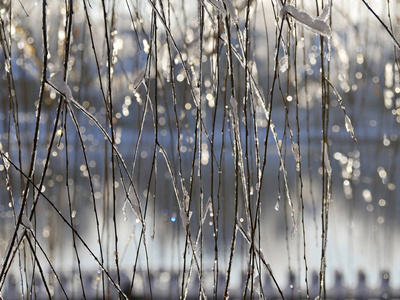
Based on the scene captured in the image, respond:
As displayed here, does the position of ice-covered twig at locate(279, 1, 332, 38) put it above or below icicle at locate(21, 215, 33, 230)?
above

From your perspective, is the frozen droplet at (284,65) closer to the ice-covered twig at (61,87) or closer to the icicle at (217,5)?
the icicle at (217,5)

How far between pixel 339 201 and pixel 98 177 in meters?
1.43

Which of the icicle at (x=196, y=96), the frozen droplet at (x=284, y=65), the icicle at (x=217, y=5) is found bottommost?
the icicle at (x=196, y=96)

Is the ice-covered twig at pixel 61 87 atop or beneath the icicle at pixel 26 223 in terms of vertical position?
atop

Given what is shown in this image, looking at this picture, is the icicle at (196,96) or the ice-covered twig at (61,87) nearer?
the ice-covered twig at (61,87)

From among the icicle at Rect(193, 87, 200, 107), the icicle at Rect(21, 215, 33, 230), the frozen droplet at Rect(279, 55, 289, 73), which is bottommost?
the icicle at Rect(21, 215, 33, 230)

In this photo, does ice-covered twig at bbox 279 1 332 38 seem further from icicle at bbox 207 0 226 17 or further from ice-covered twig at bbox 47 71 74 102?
ice-covered twig at bbox 47 71 74 102

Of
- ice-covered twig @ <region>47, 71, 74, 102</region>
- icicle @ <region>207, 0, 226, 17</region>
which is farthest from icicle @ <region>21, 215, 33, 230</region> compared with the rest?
icicle @ <region>207, 0, 226, 17</region>

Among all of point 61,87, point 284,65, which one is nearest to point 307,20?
point 284,65

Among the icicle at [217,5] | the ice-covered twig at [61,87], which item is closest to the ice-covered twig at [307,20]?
the icicle at [217,5]

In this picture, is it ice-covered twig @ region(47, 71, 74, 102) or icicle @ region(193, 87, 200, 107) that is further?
icicle @ region(193, 87, 200, 107)

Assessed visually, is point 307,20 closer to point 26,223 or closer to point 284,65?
point 284,65

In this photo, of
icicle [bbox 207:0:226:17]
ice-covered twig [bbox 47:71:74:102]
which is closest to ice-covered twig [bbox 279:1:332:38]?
icicle [bbox 207:0:226:17]

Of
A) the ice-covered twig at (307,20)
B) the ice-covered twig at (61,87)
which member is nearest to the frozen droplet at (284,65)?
the ice-covered twig at (307,20)
